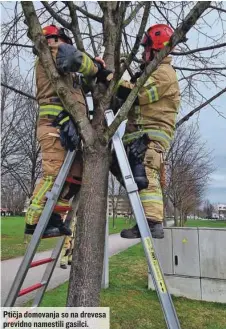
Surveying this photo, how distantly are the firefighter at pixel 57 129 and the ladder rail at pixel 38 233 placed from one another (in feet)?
0.39

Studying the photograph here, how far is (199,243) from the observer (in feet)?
22.7

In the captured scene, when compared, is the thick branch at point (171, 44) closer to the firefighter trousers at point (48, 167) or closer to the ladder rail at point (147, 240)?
the ladder rail at point (147, 240)

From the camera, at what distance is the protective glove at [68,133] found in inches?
113

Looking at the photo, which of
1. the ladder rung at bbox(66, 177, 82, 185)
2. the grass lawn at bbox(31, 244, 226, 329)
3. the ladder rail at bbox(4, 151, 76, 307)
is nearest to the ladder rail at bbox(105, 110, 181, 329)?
the ladder rail at bbox(4, 151, 76, 307)

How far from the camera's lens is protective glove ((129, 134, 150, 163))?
298cm

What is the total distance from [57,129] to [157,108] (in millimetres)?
877

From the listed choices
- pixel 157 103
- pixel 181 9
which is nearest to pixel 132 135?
pixel 157 103

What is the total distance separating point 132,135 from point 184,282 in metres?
4.66

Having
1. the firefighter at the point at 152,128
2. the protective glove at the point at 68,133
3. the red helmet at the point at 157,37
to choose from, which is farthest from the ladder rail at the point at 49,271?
the red helmet at the point at 157,37

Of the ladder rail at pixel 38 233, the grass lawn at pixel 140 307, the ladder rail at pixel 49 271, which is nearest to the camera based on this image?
the ladder rail at pixel 38 233

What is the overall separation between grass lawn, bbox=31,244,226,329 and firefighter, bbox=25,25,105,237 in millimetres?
2676

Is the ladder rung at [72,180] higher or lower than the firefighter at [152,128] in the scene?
lower

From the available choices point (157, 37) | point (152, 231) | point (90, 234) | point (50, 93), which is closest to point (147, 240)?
point (152, 231)

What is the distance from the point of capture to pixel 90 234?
277 centimetres
